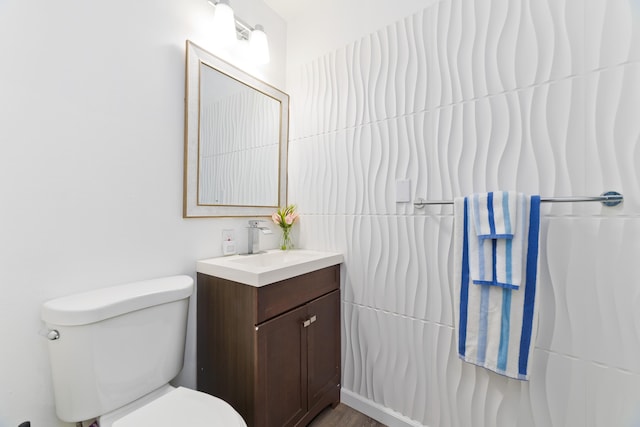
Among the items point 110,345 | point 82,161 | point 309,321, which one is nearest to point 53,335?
point 110,345

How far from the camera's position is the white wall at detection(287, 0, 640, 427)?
0.92 m

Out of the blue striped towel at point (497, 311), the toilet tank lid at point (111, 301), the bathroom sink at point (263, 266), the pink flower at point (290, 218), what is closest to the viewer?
the toilet tank lid at point (111, 301)

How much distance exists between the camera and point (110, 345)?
906mm

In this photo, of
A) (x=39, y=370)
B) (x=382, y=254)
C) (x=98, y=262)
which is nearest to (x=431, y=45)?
(x=382, y=254)

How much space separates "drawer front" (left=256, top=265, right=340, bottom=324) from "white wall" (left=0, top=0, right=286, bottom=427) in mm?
477

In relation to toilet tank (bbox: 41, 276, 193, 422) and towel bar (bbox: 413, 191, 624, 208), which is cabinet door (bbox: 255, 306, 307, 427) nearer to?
toilet tank (bbox: 41, 276, 193, 422)

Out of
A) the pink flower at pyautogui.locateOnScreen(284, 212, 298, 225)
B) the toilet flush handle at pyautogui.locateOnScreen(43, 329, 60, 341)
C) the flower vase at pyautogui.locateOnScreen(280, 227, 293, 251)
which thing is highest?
the pink flower at pyautogui.locateOnScreen(284, 212, 298, 225)

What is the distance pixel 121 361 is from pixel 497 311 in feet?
4.51

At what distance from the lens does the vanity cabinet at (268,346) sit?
1102mm

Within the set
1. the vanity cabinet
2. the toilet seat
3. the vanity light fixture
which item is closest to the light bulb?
the vanity light fixture

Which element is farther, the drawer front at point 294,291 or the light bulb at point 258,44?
the light bulb at point 258,44

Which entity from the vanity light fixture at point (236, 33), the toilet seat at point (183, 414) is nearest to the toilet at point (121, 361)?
the toilet seat at point (183, 414)

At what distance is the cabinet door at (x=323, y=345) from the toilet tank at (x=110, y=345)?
2.02 feet

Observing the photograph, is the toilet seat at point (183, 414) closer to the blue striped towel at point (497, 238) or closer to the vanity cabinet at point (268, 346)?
the vanity cabinet at point (268, 346)
